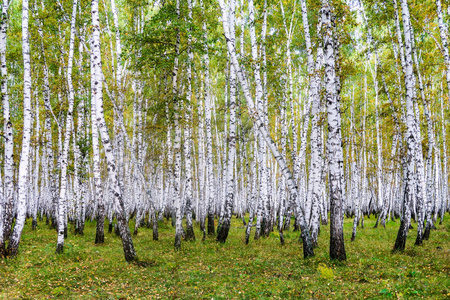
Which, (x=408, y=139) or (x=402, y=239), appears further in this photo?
(x=402, y=239)

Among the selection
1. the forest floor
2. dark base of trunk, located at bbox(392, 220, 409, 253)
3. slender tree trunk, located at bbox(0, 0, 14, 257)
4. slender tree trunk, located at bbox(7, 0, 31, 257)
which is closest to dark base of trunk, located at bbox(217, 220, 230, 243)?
the forest floor

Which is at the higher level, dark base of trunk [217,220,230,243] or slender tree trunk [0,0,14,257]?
slender tree trunk [0,0,14,257]

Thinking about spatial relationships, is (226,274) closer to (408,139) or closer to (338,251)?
(338,251)

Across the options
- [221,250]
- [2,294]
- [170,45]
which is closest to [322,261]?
[221,250]

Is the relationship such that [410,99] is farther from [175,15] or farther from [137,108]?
[137,108]

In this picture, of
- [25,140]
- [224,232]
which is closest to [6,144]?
[25,140]

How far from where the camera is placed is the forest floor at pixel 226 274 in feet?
23.3

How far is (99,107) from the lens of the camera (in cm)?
994

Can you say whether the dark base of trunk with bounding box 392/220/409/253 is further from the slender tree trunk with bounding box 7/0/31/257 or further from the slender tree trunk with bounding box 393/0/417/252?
the slender tree trunk with bounding box 7/0/31/257

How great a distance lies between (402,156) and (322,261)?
36.8 ft

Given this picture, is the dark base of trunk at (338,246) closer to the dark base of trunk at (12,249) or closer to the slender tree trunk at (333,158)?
the slender tree trunk at (333,158)

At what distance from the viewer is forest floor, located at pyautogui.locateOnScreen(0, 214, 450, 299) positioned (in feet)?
23.3

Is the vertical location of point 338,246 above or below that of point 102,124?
below

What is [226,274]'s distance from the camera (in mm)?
9031
